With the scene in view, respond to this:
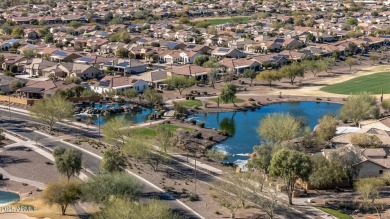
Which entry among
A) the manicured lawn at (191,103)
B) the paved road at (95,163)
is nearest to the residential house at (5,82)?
the paved road at (95,163)

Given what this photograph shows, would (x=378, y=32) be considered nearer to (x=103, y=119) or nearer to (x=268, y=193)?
(x=103, y=119)

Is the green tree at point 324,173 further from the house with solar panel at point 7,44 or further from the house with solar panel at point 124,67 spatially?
the house with solar panel at point 7,44

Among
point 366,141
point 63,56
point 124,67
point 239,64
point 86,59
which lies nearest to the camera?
point 366,141

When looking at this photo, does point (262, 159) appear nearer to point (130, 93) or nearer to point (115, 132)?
point (115, 132)

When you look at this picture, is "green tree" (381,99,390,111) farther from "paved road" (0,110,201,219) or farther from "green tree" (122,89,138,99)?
"paved road" (0,110,201,219)

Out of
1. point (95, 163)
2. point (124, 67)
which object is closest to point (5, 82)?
point (124, 67)

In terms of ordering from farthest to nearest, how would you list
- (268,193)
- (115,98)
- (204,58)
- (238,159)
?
(204,58) → (115,98) → (238,159) → (268,193)

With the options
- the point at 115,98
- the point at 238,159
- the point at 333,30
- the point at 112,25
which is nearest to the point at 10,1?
the point at 112,25
